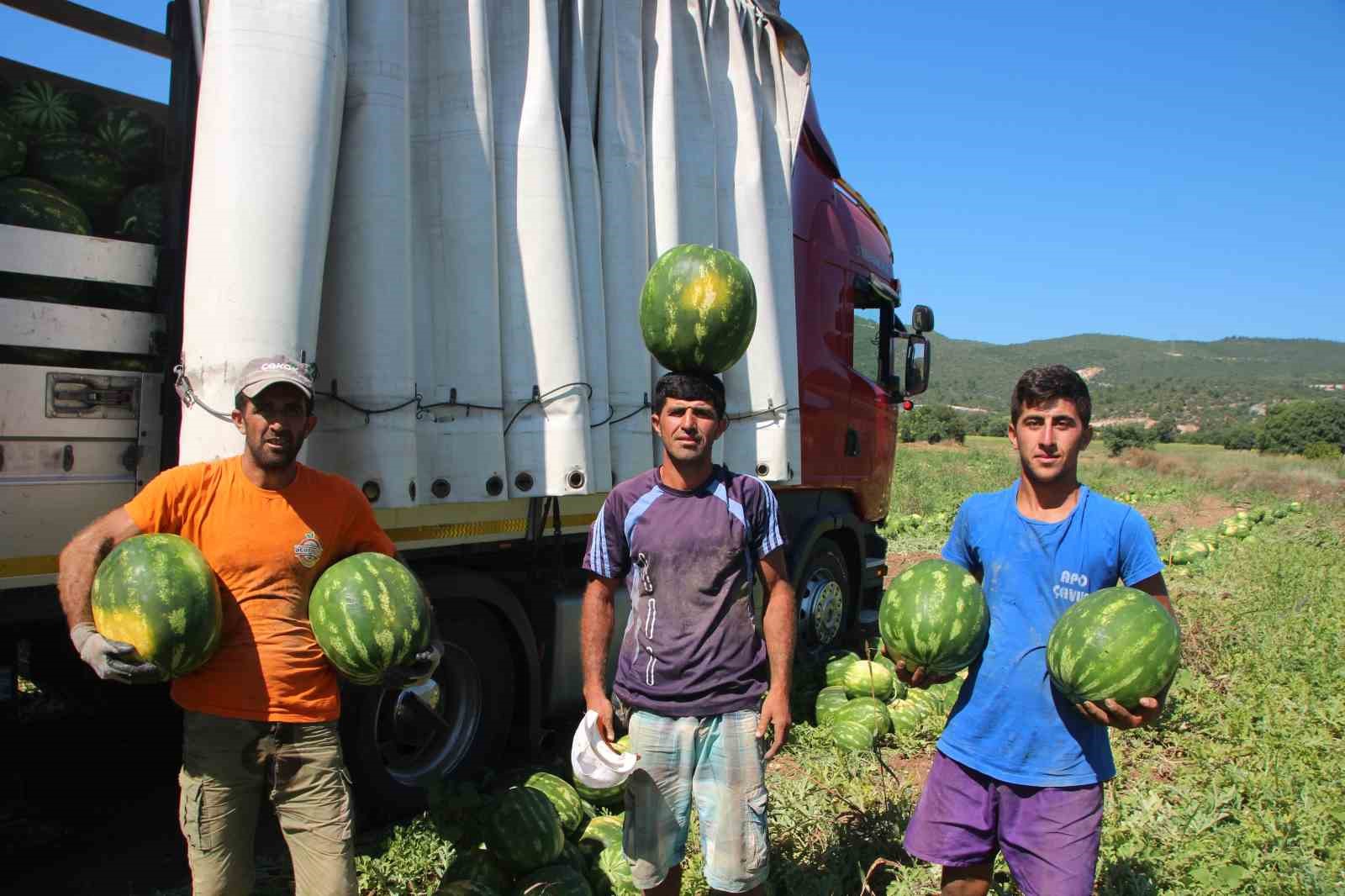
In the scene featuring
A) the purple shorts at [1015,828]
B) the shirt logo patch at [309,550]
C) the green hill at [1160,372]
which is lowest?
the purple shorts at [1015,828]

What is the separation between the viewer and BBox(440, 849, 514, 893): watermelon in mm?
3672

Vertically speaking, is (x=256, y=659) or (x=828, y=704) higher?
(x=256, y=659)

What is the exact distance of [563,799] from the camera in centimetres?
439

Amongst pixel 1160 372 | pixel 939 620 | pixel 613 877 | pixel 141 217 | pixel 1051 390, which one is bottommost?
pixel 613 877

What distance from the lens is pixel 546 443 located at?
14.9ft

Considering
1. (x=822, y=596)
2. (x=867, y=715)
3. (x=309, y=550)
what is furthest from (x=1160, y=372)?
(x=309, y=550)

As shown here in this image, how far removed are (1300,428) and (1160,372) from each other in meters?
102

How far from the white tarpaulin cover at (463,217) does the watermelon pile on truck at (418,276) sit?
0.04ft

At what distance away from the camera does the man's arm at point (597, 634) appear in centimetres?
331

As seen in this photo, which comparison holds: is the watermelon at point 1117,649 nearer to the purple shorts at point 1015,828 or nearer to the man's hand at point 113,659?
the purple shorts at point 1015,828

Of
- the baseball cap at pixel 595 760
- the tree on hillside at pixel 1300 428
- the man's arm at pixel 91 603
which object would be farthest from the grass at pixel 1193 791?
the tree on hillside at pixel 1300 428

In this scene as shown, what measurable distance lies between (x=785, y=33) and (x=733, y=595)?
4443 millimetres

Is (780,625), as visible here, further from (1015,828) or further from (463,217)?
(463,217)

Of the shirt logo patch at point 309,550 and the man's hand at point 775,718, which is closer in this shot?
the shirt logo patch at point 309,550
